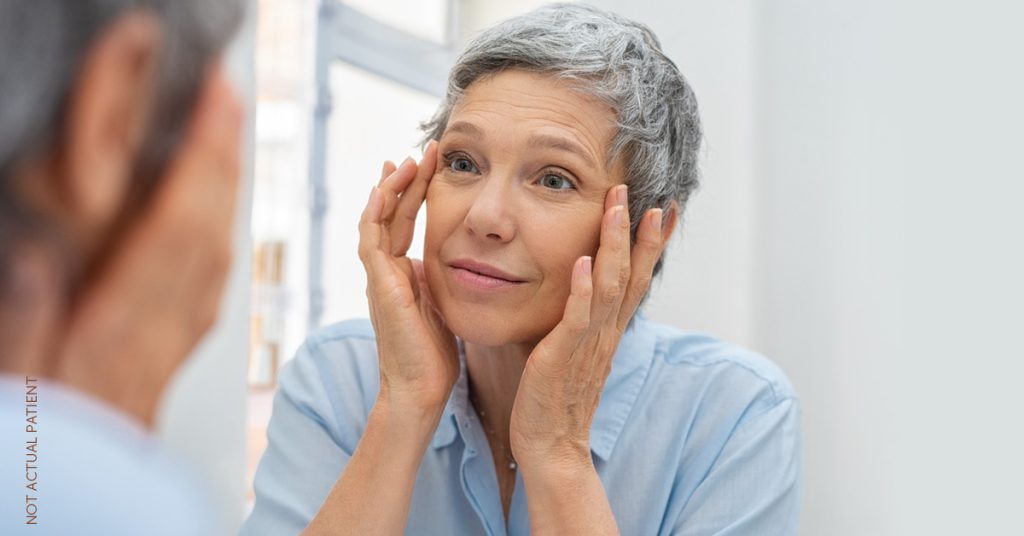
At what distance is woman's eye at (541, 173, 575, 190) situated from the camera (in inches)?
47.9

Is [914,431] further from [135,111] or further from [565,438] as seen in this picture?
[135,111]

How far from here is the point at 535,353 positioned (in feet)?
3.86

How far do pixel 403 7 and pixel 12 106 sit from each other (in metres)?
2.32

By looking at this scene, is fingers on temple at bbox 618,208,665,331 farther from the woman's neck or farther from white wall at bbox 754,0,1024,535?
white wall at bbox 754,0,1024,535

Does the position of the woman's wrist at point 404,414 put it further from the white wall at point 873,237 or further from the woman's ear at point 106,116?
the white wall at point 873,237

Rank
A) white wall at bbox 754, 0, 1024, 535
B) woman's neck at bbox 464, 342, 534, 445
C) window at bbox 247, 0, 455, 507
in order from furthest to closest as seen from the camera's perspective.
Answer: window at bbox 247, 0, 455, 507 < white wall at bbox 754, 0, 1024, 535 < woman's neck at bbox 464, 342, 534, 445

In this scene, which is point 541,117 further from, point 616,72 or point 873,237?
point 873,237

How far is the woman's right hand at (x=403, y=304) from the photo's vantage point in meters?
1.17

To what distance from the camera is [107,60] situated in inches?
15.6

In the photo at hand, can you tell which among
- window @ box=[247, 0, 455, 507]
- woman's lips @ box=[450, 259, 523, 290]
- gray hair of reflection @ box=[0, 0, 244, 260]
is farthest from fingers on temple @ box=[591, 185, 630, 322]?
window @ box=[247, 0, 455, 507]

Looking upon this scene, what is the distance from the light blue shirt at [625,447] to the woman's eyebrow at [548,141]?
34 centimetres

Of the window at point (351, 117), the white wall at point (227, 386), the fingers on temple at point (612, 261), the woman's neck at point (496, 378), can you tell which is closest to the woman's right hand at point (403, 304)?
the woman's neck at point (496, 378)

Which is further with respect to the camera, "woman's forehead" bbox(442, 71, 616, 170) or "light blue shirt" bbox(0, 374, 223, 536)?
"woman's forehead" bbox(442, 71, 616, 170)

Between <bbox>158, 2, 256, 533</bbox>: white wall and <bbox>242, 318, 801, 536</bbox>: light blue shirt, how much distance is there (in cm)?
70
